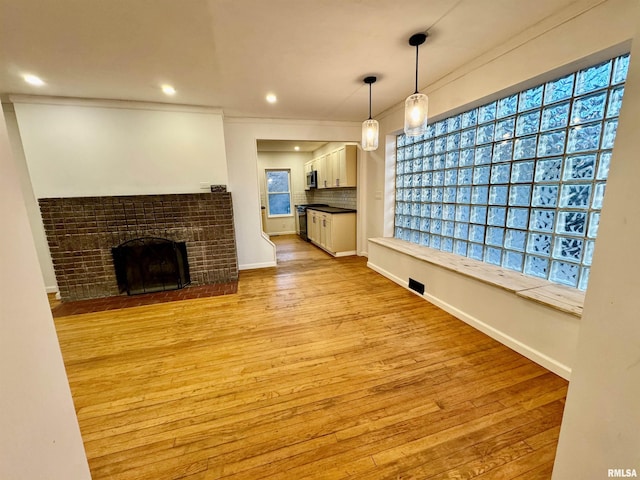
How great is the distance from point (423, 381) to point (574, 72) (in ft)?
8.23

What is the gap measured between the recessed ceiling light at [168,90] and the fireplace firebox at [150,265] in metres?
1.86

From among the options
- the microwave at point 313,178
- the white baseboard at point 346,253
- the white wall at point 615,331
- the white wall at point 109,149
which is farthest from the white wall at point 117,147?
the white wall at point 615,331

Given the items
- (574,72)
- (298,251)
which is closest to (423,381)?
(574,72)

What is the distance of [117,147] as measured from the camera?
3340 mm

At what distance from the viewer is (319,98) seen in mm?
3348

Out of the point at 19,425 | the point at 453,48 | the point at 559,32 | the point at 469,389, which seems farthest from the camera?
the point at 453,48

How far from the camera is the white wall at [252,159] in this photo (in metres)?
4.05

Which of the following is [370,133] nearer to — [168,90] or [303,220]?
[168,90]

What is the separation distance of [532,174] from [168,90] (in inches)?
152

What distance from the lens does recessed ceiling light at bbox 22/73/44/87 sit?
99.0 inches

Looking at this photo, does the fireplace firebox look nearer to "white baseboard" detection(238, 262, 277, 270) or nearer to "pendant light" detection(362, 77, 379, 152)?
"white baseboard" detection(238, 262, 277, 270)

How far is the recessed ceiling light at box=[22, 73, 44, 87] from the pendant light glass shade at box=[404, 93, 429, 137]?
3649mm

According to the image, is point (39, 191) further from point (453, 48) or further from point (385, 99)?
point (453, 48)

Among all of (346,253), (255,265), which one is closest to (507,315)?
(346,253)
